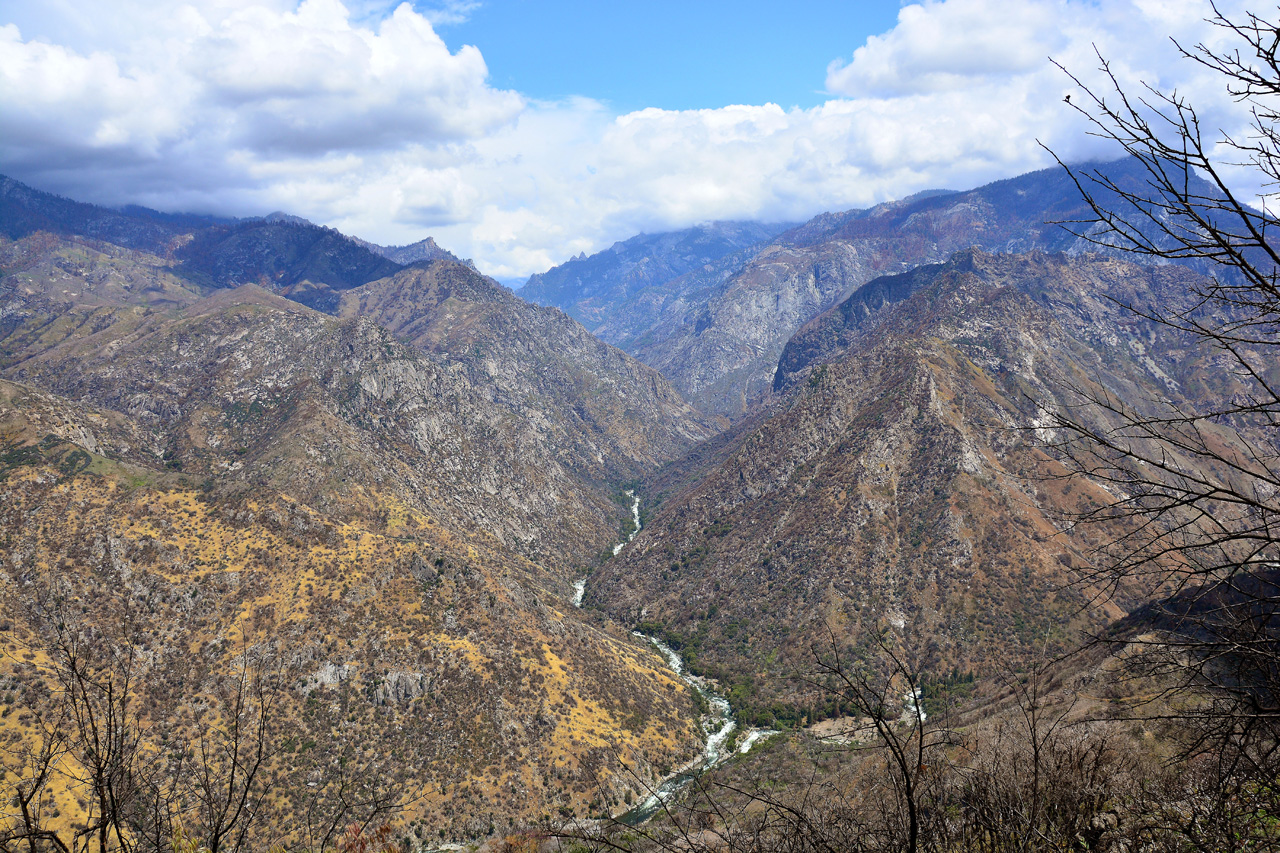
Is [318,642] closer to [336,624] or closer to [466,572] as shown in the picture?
[336,624]

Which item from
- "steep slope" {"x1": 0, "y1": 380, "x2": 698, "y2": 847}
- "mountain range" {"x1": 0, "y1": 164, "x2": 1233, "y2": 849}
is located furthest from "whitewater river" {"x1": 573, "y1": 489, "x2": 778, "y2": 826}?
"steep slope" {"x1": 0, "y1": 380, "x2": 698, "y2": 847}

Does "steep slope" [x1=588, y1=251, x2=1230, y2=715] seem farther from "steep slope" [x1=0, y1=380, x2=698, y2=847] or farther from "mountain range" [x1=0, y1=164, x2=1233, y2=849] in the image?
"steep slope" [x1=0, y1=380, x2=698, y2=847]

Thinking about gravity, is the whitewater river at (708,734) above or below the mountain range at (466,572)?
below

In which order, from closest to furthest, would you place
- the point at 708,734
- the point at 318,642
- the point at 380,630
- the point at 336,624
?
1. the point at 318,642
2. the point at 336,624
3. the point at 380,630
4. the point at 708,734

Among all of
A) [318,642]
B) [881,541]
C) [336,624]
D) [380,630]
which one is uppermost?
[881,541]

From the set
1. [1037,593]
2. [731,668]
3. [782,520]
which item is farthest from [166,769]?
[1037,593]

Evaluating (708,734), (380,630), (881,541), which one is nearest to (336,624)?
(380,630)

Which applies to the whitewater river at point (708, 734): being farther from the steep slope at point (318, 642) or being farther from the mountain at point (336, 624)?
the mountain at point (336, 624)

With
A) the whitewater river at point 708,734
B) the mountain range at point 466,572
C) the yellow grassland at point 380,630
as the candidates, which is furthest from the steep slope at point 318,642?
the whitewater river at point 708,734

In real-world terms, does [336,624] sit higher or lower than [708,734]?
higher
